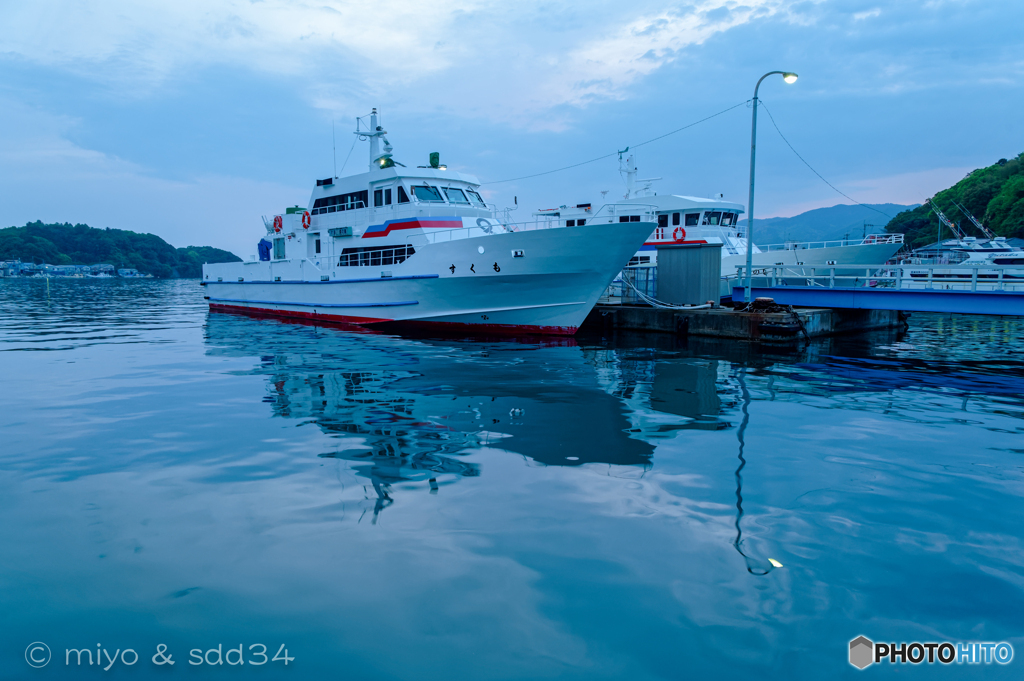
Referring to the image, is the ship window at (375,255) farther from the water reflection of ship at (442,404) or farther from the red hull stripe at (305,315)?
the water reflection of ship at (442,404)

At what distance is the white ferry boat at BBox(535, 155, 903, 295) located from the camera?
1079 inches

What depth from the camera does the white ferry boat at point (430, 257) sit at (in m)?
18.4

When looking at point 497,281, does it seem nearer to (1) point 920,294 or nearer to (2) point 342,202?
(2) point 342,202

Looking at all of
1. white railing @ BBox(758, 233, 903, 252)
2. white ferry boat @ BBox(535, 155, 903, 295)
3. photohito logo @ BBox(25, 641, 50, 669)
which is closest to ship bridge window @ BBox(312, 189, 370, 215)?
white ferry boat @ BBox(535, 155, 903, 295)

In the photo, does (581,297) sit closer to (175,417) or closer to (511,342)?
(511,342)

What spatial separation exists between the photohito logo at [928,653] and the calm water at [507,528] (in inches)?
3.0

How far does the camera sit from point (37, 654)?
12.2 feet

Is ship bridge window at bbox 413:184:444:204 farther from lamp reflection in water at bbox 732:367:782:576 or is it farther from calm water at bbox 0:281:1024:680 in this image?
lamp reflection in water at bbox 732:367:782:576

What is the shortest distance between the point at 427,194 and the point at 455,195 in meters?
1.22

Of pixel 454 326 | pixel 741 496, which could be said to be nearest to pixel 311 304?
pixel 454 326

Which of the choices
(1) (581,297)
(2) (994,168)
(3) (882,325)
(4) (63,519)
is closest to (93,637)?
(4) (63,519)

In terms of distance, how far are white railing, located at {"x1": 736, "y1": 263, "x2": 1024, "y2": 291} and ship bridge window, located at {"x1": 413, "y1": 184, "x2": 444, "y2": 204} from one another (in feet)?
Answer: 39.8

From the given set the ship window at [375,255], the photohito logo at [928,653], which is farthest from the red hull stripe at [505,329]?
the photohito logo at [928,653]

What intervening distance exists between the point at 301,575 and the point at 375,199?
2005cm
